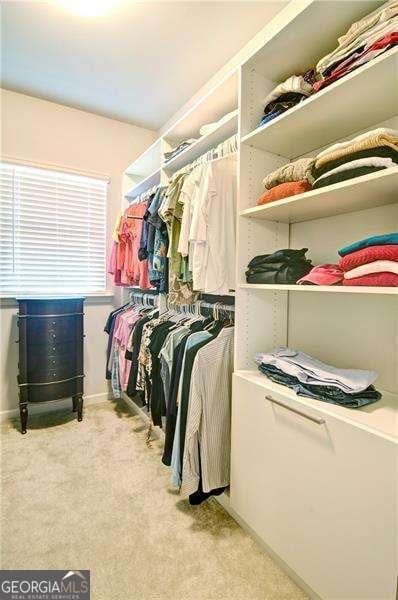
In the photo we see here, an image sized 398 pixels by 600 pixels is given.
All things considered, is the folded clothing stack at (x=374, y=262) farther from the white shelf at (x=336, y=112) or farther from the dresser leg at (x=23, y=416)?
the dresser leg at (x=23, y=416)

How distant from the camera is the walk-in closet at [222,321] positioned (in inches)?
41.2

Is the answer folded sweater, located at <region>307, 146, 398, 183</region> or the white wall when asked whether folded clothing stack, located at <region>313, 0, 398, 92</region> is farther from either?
the white wall

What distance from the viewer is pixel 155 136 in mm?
3174

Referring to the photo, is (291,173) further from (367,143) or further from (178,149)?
(178,149)

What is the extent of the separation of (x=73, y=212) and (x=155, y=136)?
1200mm

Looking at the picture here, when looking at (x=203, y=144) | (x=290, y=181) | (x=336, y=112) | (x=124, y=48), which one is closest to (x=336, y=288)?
(x=290, y=181)

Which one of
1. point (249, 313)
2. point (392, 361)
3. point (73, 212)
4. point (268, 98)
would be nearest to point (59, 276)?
point (73, 212)

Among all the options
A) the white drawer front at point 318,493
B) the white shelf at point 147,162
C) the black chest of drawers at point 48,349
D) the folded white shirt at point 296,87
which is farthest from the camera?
the white shelf at point 147,162

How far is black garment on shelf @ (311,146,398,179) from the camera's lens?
0.99 m

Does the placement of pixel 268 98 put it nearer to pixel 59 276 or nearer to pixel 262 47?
pixel 262 47

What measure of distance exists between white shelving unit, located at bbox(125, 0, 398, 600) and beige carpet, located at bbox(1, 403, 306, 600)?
16cm

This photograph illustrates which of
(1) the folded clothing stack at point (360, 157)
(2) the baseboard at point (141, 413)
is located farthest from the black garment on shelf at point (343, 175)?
(2) the baseboard at point (141, 413)

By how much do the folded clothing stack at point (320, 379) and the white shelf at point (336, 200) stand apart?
68 cm

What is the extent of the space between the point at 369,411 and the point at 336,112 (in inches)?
45.5
